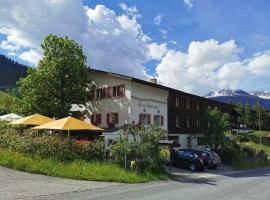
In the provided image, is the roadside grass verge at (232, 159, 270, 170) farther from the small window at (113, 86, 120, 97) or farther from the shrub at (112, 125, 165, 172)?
the shrub at (112, 125, 165, 172)

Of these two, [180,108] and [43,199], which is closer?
[43,199]

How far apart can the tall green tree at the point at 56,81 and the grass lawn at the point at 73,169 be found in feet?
55.1

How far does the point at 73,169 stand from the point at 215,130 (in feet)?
91.8

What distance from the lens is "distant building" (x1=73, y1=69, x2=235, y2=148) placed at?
40781 millimetres

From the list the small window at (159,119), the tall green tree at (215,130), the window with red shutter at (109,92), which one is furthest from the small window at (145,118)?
the tall green tree at (215,130)

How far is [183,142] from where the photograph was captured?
51.4m

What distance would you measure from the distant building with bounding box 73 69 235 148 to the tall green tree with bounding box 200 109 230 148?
442 cm

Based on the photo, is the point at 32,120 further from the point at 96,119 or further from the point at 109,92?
the point at 96,119

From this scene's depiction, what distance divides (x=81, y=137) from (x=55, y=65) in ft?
32.2

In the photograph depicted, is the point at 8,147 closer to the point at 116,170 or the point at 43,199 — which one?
the point at 116,170

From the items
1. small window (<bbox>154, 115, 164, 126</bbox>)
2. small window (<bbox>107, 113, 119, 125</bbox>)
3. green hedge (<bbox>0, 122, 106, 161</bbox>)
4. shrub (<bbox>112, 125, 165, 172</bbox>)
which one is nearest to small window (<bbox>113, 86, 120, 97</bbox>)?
small window (<bbox>107, 113, 119, 125</bbox>)

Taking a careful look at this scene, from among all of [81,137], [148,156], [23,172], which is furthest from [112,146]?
[81,137]

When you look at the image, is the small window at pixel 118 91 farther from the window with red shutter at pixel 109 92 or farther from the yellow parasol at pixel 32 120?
the yellow parasol at pixel 32 120

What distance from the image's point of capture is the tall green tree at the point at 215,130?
150 ft
